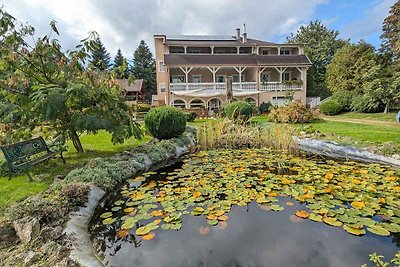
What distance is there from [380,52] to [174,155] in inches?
776

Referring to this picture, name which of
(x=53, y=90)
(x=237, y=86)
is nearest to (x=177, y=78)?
(x=237, y=86)

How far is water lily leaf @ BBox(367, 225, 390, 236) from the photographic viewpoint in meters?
3.02

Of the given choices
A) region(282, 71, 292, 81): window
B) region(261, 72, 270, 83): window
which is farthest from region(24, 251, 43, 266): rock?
region(282, 71, 292, 81): window

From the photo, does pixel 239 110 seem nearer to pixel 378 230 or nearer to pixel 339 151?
pixel 339 151

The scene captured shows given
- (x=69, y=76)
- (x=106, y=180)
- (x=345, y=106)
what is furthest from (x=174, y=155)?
(x=345, y=106)

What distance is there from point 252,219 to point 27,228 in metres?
2.91

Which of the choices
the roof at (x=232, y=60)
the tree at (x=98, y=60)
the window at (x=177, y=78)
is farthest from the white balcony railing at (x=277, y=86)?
the tree at (x=98, y=60)

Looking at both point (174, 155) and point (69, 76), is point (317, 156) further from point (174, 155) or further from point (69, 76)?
point (69, 76)

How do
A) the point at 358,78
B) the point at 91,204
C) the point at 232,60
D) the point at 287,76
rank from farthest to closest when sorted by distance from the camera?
1. the point at 287,76
2. the point at 232,60
3. the point at 358,78
4. the point at 91,204

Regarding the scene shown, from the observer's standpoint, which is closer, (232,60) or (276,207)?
(276,207)

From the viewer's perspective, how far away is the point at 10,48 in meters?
5.52

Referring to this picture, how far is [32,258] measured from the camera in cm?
249

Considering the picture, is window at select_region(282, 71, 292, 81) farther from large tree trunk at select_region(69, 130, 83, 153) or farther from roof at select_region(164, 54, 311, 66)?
large tree trunk at select_region(69, 130, 83, 153)

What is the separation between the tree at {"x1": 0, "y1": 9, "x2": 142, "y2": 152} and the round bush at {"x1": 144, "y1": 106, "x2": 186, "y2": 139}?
1782 mm
